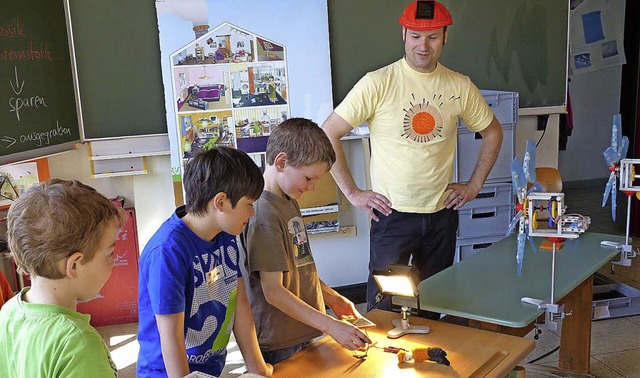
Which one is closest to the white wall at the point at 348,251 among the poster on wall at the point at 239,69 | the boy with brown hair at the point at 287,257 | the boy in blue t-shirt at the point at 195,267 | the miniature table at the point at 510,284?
the poster on wall at the point at 239,69

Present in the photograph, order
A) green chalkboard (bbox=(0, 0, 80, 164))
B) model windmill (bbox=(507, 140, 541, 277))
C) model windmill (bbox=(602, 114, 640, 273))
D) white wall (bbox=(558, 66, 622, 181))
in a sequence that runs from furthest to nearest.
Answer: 1. white wall (bbox=(558, 66, 622, 181))
2. green chalkboard (bbox=(0, 0, 80, 164))
3. model windmill (bbox=(602, 114, 640, 273))
4. model windmill (bbox=(507, 140, 541, 277))

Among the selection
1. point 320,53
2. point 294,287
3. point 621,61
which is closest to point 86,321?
point 294,287

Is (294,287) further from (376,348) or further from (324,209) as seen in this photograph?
(324,209)

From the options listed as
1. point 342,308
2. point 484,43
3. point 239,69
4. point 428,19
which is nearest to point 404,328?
point 342,308

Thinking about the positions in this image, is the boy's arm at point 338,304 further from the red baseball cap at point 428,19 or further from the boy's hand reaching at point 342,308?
the red baseball cap at point 428,19

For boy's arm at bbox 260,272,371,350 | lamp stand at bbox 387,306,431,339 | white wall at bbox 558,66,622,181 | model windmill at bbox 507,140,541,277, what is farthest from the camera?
white wall at bbox 558,66,622,181

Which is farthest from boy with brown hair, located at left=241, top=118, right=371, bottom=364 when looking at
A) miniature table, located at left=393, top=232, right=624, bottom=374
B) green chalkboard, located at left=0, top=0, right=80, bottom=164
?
green chalkboard, located at left=0, top=0, right=80, bottom=164

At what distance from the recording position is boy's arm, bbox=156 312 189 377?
1.50 m

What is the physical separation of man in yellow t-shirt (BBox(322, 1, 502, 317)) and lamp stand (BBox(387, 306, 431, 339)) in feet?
2.45

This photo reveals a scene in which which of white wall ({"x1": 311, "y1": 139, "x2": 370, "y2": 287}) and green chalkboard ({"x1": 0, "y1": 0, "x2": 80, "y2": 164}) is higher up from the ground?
green chalkboard ({"x1": 0, "y1": 0, "x2": 80, "y2": 164})

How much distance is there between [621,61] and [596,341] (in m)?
3.15

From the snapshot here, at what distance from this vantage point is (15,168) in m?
3.41

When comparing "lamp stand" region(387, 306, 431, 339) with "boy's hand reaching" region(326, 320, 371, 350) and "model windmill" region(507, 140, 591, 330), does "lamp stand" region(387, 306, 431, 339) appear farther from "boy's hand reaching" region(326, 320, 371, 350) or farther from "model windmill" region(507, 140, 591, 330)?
"model windmill" region(507, 140, 591, 330)

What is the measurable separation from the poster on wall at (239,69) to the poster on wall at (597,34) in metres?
3.11
